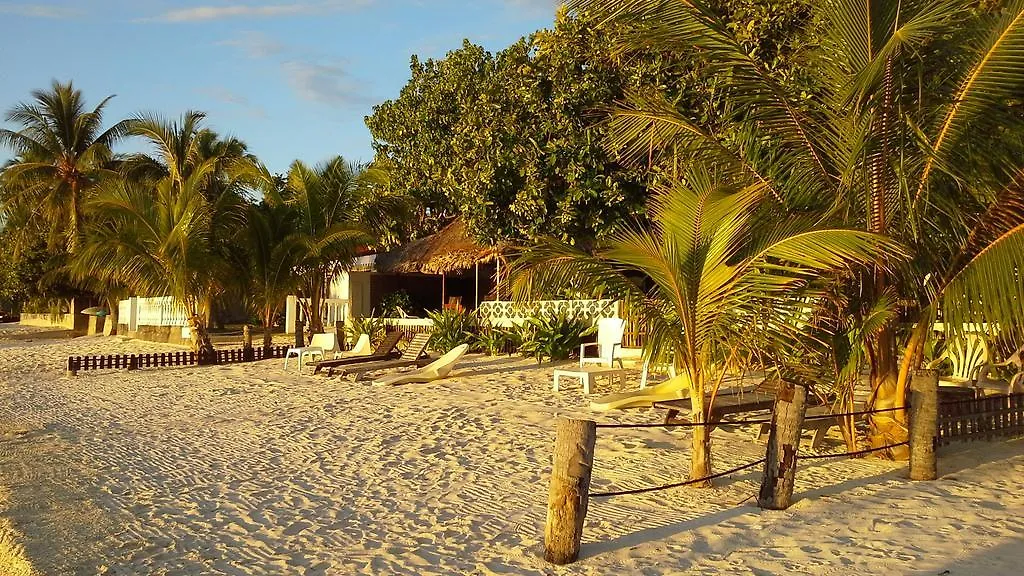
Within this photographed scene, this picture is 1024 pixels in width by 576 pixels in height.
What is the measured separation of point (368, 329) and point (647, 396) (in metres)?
11.9

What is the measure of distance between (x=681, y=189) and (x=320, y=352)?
11960 mm

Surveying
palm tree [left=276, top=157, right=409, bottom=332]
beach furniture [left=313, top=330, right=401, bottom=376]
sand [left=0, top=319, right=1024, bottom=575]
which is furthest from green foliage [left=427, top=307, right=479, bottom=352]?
sand [left=0, top=319, right=1024, bottom=575]

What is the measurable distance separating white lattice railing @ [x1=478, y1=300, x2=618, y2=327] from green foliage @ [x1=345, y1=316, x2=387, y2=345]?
8.62 ft

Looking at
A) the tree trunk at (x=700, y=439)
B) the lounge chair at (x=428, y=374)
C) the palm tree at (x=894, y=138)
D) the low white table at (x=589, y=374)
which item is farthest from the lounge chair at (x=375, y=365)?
the tree trunk at (x=700, y=439)

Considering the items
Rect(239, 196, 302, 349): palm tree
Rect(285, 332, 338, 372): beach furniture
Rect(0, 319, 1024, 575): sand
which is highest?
Rect(239, 196, 302, 349): palm tree

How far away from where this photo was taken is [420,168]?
67.2 ft

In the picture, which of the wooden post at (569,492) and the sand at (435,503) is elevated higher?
the wooden post at (569,492)

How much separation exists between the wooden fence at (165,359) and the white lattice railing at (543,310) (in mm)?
4827

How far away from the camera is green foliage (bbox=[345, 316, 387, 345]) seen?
19.3m

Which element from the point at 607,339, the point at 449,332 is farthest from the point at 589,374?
the point at 449,332

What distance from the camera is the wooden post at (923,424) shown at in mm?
5742

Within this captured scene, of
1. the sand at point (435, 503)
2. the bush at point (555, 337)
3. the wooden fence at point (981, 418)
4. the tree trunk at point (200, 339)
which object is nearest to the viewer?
the sand at point (435, 503)

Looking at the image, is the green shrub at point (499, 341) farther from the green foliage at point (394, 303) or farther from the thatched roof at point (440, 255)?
the green foliage at point (394, 303)

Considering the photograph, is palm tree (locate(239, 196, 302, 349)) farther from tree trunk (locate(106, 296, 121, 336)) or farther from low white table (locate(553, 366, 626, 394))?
tree trunk (locate(106, 296, 121, 336))
